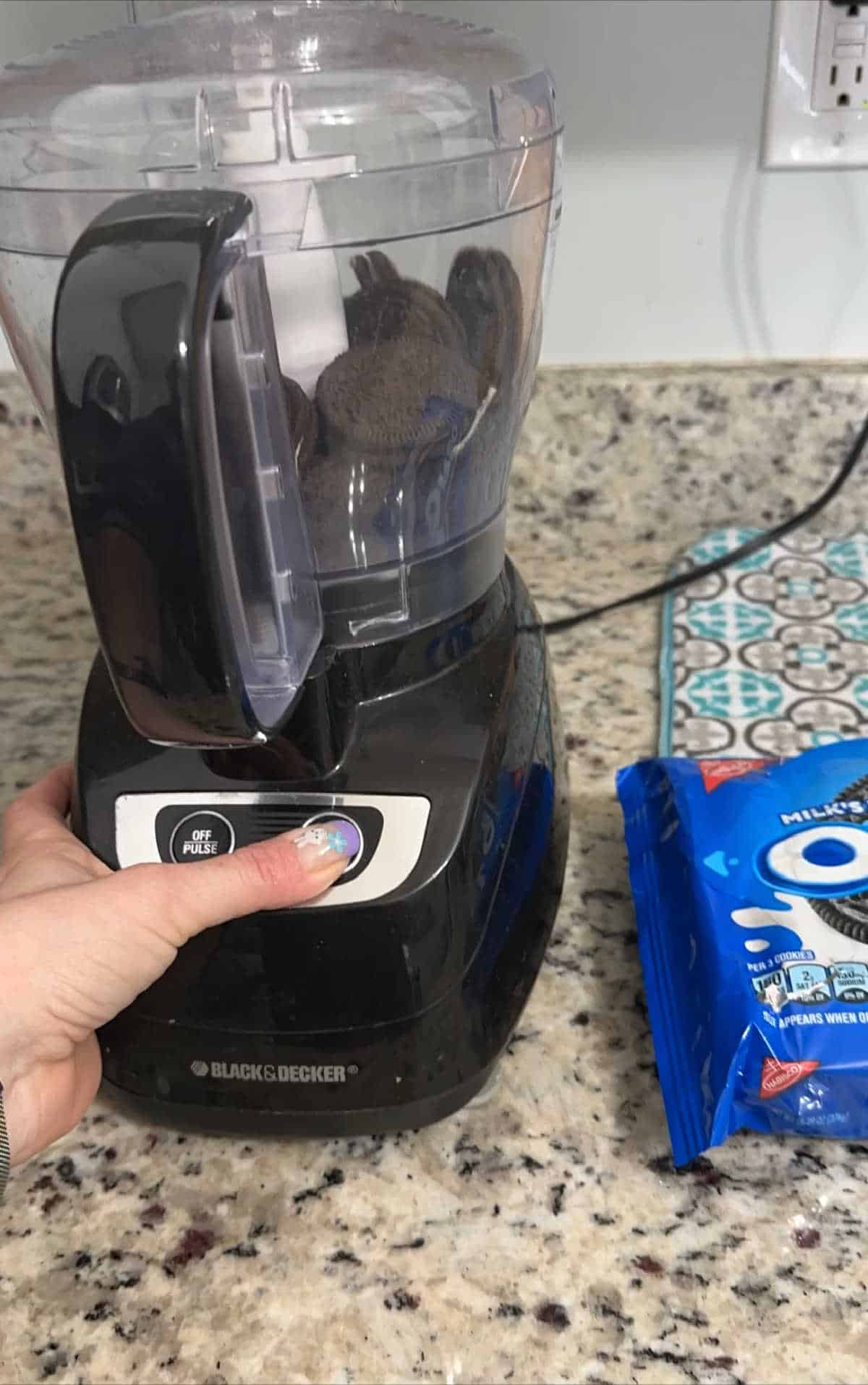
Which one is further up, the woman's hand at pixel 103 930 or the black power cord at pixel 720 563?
the woman's hand at pixel 103 930

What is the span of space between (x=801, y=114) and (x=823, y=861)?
0.50 metres

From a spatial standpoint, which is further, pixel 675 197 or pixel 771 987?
pixel 675 197

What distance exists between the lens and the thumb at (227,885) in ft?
1.37

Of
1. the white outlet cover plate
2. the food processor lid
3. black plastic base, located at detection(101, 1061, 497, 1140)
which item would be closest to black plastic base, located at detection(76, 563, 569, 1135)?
black plastic base, located at detection(101, 1061, 497, 1140)

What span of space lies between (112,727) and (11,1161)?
18cm

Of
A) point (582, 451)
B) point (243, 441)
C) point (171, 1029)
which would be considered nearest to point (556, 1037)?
point (171, 1029)

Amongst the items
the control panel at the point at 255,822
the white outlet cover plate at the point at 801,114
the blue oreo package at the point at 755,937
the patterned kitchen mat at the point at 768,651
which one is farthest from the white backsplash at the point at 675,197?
the control panel at the point at 255,822

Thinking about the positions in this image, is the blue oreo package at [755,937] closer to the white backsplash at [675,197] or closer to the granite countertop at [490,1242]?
the granite countertop at [490,1242]

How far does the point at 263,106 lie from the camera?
1.57ft

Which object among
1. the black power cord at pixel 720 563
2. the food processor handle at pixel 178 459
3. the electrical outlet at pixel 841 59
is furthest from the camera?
the black power cord at pixel 720 563

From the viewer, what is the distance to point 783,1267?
0.43 meters

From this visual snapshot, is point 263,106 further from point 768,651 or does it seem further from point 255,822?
point 768,651

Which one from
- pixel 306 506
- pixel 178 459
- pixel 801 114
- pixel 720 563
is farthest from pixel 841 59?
pixel 178 459

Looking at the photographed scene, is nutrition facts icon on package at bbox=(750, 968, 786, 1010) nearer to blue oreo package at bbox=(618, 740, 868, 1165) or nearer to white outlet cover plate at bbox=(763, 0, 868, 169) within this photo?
blue oreo package at bbox=(618, 740, 868, 1165)
